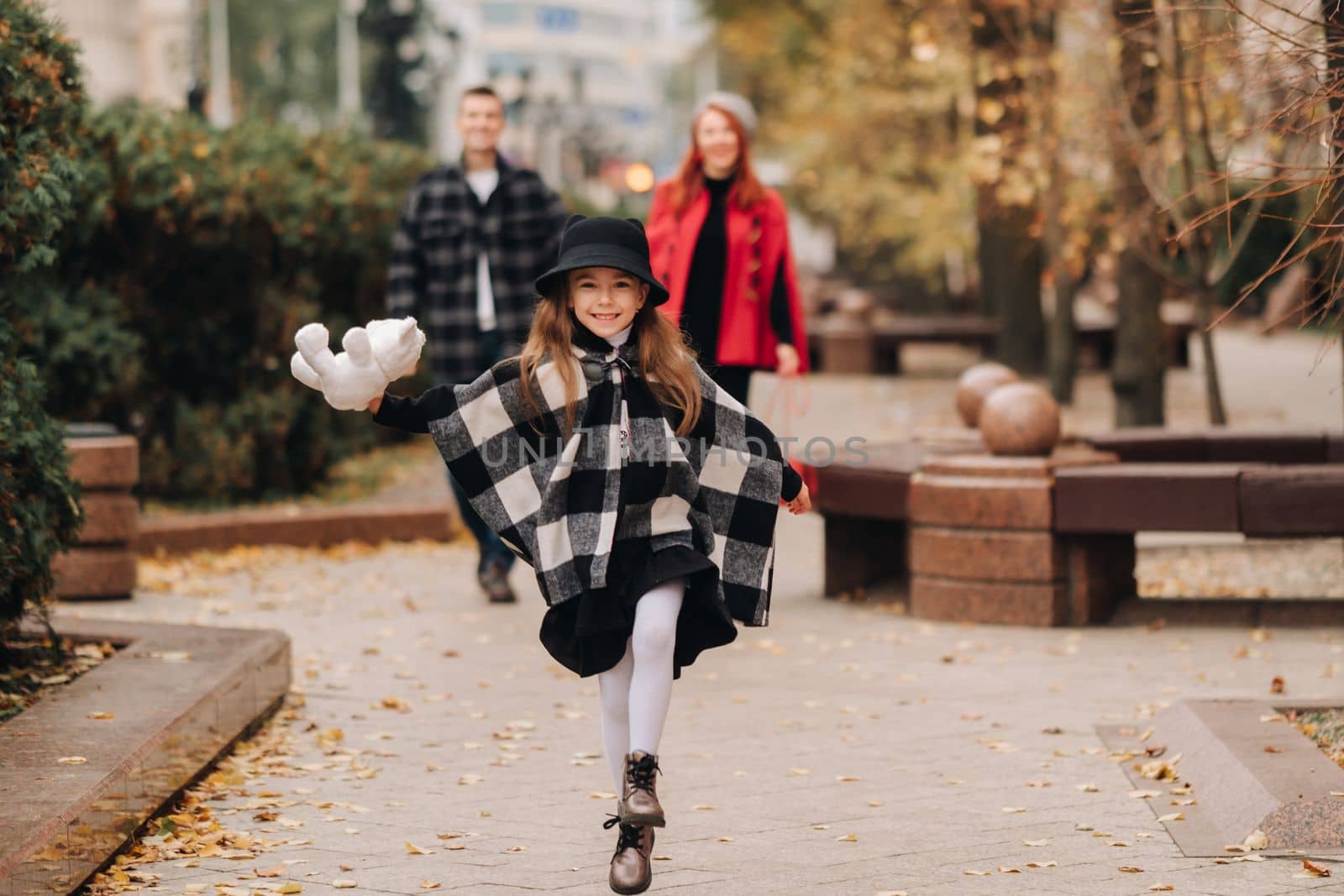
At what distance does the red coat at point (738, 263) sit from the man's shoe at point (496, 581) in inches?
68.8

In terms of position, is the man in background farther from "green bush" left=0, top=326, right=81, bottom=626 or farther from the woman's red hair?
"green bush" left=0, top=326, right=81, bottom=626

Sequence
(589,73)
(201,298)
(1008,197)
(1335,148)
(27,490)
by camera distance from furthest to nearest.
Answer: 1. (589,73)
2. (1008,197)
3. (201,298)
4. (27,490)
5. (1335,148)

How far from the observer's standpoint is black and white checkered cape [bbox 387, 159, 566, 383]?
898cm

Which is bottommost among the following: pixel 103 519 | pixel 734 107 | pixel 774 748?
pixel 774 748

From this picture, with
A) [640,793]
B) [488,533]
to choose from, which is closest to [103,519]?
[488,533]

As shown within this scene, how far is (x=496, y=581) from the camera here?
922 centimetres

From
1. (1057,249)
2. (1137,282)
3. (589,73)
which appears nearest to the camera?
(1137,282)

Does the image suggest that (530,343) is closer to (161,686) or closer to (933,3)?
(161,686)

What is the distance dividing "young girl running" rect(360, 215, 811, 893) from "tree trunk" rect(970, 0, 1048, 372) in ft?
34.0

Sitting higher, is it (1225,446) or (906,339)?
(906,339)

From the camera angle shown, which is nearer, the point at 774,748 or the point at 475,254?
the point at 774,748

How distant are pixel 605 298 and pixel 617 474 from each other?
44 cm

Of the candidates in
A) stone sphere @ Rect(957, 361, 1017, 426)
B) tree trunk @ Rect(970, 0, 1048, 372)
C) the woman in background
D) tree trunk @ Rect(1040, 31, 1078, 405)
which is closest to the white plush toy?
the woman in background

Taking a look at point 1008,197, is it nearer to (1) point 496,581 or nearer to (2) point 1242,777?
(1) point 496,581
